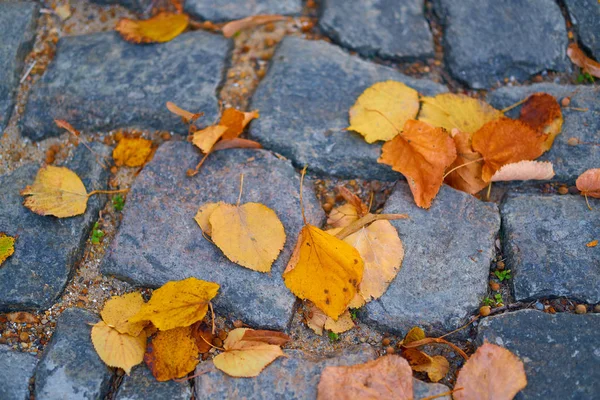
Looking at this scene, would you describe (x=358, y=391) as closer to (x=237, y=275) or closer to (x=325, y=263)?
(x=325, y=263)

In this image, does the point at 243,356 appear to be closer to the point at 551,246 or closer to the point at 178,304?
the point at 178,304

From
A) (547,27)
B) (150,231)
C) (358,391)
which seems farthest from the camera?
(547,27)

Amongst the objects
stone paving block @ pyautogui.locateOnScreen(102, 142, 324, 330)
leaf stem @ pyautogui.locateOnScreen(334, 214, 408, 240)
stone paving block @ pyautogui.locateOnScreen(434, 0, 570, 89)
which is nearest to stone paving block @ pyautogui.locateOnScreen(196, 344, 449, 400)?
stone paving block @ pyautogui.locateOnScreen(102, 142, 324, 330)

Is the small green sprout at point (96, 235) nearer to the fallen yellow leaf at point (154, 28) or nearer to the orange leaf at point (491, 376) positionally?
the fallen yellow leaf at point (154, 28)

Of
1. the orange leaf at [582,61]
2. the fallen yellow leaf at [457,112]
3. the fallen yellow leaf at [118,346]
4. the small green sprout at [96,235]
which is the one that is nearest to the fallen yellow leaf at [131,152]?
the small green sprout at [96,235]

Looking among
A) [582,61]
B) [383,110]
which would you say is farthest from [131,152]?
[582,61]

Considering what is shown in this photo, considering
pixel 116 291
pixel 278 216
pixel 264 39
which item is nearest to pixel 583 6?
pixel 264 39

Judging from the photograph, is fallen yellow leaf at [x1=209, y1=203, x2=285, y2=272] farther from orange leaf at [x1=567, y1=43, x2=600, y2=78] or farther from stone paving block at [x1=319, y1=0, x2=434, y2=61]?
orange leaf at [x1=567, y1=43, x2=600, y2=78]
